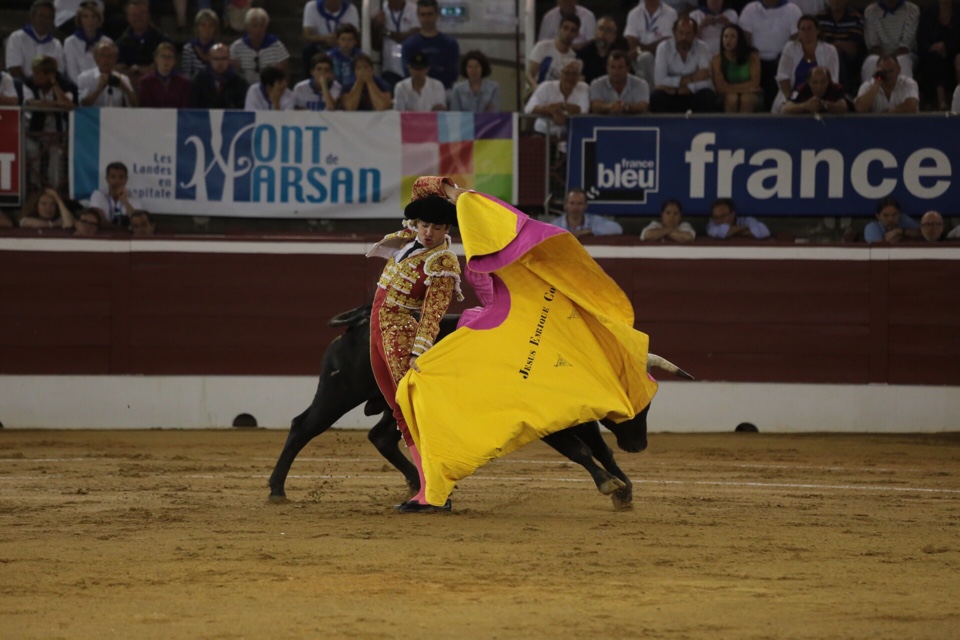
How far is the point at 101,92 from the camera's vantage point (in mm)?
11023

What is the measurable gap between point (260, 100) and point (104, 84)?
123cm

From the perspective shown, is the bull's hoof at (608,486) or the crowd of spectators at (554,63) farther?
the crowd of spectators at (554,63)

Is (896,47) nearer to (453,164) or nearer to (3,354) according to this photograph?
(453,164)

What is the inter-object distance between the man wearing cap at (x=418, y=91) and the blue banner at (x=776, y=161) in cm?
120

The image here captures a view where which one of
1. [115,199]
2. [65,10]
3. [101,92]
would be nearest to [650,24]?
[101,92]

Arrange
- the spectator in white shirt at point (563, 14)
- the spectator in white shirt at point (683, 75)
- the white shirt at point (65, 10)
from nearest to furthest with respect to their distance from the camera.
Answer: the spectator in white shirt at point (683, 75), the spectator in white shirt at point (563, 14), the white shirt at point (65, 10)

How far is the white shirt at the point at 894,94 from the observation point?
35.8ft

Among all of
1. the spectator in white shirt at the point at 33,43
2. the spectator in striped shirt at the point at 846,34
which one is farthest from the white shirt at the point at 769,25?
the spectator in white shirt at the point at 33,43

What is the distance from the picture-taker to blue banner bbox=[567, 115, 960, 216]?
10.7 meters

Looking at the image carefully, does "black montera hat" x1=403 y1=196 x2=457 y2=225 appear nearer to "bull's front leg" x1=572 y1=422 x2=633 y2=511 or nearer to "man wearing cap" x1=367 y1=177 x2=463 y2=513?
"man wearing cap" x1=367 y1=177 x2=463 y2=513

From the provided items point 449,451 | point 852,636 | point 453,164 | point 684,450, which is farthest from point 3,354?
point 852,636

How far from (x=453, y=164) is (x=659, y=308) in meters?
2.01

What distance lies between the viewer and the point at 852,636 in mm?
4047

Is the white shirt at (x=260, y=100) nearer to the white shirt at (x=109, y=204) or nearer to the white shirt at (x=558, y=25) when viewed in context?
the white shirt at (x=109, y=204)
